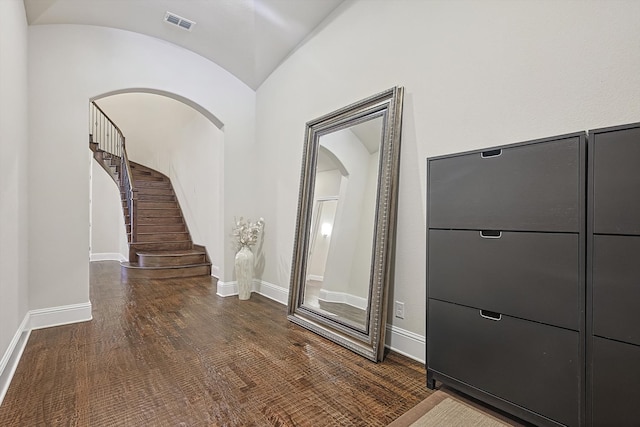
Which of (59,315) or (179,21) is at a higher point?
(179,21)

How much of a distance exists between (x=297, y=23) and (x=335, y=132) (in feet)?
4.31

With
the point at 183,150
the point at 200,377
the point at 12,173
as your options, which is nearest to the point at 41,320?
the point at 12,173

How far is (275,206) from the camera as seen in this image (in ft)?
12.8

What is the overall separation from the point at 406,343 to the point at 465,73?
1.89 metres

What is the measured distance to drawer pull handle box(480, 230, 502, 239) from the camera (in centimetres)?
158

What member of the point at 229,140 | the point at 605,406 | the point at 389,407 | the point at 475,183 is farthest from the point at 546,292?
the point at 229,140

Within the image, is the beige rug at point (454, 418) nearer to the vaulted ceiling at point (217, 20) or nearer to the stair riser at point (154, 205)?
the vaulted ceiling at point (217, 20)

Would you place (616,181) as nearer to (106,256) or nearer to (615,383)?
(615,383)

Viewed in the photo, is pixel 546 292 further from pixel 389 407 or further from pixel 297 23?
pixel 297 23

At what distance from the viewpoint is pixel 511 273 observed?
152 cm

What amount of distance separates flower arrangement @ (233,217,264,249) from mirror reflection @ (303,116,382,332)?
113 cm

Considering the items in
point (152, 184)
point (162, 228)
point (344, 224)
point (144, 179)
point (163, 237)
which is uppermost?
point (144, 179)

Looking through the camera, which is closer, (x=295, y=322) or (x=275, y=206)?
(x=295, y=322)

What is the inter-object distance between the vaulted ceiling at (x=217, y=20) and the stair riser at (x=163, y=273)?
3.35 metres
